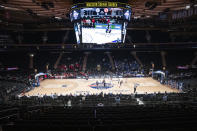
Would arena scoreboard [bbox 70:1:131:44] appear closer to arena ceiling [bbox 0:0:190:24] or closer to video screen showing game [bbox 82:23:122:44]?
video screen showing game [bbox 82:23:122:44]

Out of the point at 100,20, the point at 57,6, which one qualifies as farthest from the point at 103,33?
the point at 57,6

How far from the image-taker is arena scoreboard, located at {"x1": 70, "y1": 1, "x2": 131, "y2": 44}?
1280 cm

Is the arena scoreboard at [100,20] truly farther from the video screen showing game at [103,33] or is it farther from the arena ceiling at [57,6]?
the arena ceiling at [57,6]

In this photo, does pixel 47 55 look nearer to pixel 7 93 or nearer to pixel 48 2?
pixel 7 93

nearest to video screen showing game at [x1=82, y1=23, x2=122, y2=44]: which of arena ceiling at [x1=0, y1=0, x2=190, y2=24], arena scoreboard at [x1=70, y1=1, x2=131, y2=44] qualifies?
arena scoreboard at [x1=70, y1=1, x2=131, y2=44]

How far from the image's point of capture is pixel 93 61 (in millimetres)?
39219

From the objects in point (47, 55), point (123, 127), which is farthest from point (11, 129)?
point (47, 55)

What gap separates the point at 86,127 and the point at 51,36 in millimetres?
39630

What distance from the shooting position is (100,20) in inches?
573

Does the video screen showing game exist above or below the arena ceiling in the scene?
below

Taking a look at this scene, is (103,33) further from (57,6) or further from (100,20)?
(57,6)

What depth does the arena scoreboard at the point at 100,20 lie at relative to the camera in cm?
1280

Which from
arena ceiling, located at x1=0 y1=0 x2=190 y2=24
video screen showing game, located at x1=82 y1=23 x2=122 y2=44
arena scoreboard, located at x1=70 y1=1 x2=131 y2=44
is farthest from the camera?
video screen showing game, located at x1=82 y1=23 x2=122 y2=44

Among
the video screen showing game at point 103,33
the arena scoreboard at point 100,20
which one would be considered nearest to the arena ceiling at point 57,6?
the arena scoreboard at point 100,20
